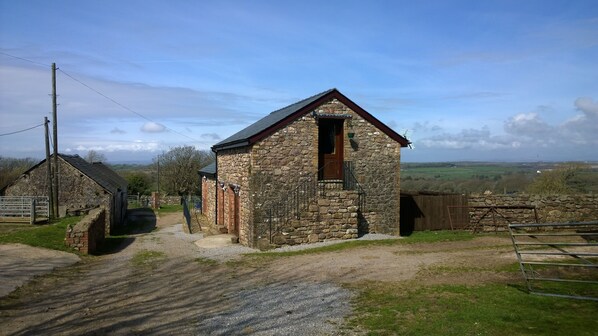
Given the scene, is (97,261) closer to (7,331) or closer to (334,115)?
(7,331)

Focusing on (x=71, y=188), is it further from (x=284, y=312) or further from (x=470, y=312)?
(x=470, y=312)

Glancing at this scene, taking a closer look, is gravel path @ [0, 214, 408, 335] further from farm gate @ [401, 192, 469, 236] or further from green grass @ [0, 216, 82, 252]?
farm gate @ [401, 192, 469, 236]

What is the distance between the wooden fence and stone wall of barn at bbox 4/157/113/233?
3.53 ft

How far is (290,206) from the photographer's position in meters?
17.0

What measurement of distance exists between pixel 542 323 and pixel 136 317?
24.1ft

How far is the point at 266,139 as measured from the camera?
55.4 feet

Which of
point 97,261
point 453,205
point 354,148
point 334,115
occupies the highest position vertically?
point 334,115

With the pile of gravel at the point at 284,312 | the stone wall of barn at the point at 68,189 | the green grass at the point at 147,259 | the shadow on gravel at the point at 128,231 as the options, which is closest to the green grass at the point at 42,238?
the shadow on gravel at the point at 128,231

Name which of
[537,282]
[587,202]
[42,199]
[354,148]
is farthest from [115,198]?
[587,202]

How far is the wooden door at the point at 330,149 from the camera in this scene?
59.3ft

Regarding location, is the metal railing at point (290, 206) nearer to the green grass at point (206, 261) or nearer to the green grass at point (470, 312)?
the green grass at point (206, 261)

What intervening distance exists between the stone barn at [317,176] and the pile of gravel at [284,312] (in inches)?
234

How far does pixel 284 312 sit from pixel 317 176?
9228mm

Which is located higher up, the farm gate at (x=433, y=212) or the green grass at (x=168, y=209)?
the farm gate at (x=433, y=212)
